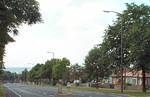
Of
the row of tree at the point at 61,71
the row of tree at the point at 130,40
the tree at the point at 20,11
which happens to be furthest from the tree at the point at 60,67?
the tree at the point at 20,11

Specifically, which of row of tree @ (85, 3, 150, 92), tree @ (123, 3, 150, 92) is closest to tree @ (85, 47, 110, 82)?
row of tree @ (85, 3, 150, 92)

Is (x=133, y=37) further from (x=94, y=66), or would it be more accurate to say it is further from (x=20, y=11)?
(x=20, y=11)

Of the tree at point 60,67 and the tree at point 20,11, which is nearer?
the tree at point 20,11

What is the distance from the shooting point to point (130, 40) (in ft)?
232

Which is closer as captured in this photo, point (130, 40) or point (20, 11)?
point (20, 11)

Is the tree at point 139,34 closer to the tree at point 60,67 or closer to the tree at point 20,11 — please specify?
the tree at point 20,11

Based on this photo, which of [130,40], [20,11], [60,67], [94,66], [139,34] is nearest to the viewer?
[20,11]

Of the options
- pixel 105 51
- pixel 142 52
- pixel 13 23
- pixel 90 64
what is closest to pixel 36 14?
pixel 13 23

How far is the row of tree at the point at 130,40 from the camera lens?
228 ft

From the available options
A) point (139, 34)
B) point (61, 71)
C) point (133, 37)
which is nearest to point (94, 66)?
point (61, 71)

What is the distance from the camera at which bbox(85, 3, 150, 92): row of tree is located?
228ft

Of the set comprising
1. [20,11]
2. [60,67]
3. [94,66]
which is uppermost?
[60,67]

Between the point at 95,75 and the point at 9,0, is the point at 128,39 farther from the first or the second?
the point at 9,0

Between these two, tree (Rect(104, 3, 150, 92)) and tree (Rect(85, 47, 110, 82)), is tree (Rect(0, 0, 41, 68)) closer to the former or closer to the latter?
tree (Rect(104, 3, 150, 92))
